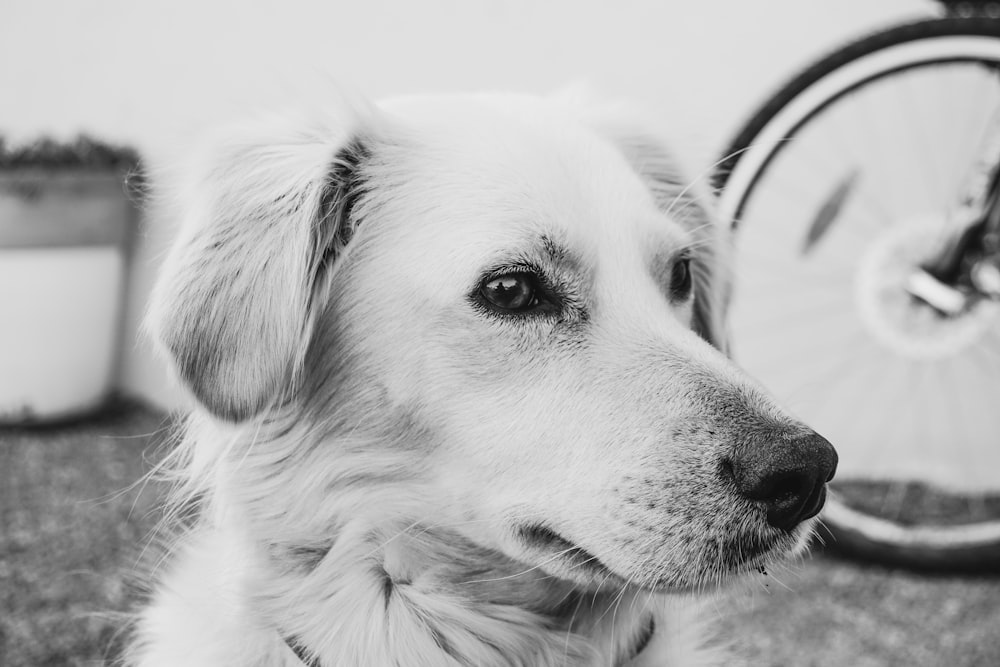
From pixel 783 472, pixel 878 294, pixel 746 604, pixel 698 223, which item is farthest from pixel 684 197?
pixel 878 294

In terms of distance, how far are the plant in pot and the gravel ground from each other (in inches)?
31.5

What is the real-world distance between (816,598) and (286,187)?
1926mm

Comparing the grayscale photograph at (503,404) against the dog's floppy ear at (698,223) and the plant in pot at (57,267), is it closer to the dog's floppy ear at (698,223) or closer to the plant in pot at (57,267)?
the dog's floppy ear at (698,223)

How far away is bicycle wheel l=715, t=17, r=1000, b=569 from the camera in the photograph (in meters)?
2.59

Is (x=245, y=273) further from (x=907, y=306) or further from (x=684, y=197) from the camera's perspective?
(x=907, y=306)

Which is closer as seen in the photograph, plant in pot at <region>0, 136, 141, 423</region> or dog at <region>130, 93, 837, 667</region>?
dog at <region>130, 93, 837, 667</region>

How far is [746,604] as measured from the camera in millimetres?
2258

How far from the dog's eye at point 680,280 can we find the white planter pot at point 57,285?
298 centimetres

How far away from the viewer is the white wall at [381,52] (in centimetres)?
317

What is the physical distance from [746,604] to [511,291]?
4.15ft

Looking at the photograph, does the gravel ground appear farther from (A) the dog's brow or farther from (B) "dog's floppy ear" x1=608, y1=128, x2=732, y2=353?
(A) the dog's brow

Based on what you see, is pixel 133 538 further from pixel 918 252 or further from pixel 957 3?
→ pixel 957 3

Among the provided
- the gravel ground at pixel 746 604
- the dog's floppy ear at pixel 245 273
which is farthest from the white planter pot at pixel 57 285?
the dog's floppy ear at pixel 245 273

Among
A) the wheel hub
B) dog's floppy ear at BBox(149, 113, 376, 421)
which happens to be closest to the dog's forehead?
dog's floppy ear at BBox(149, 113, 376, 421)
